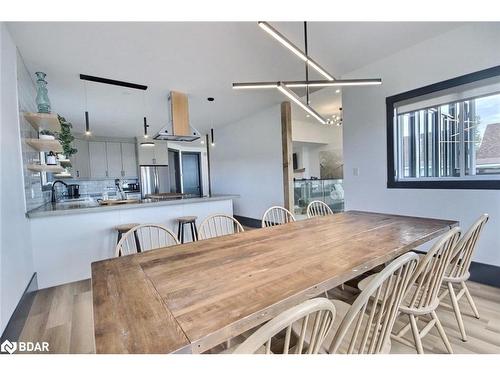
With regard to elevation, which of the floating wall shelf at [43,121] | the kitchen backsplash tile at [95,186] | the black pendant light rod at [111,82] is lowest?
the kitchen backsplash tile at [95,186]

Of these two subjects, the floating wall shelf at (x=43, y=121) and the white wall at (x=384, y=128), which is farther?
the floating wall shelf at (x=43, y=121)

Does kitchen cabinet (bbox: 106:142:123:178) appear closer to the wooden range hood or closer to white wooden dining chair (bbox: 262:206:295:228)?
the wooden range hood

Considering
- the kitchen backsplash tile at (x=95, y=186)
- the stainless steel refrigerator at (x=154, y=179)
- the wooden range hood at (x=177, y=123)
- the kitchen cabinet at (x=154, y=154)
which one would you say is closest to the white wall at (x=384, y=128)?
the wooden range hood at (x=177, y=123)

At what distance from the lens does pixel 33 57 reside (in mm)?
2691

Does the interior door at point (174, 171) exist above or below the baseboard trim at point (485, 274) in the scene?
above

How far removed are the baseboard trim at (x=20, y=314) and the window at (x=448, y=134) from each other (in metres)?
4.02

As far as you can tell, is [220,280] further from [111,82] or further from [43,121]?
[111,82]

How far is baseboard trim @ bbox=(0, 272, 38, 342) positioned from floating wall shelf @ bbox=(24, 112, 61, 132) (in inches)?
65.4

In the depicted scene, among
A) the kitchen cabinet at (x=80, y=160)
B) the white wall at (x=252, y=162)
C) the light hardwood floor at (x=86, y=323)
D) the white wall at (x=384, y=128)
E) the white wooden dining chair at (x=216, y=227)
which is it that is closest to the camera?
the light hardwood floor at (x=86, y=323)

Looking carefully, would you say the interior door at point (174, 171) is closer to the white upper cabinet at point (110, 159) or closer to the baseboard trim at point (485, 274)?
the white upper cabinet at point (110, 159)

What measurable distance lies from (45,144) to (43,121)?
282 millimetres

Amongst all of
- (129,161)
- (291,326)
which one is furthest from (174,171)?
(291,326)

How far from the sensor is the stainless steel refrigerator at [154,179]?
23.0ft

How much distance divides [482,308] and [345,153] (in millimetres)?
2351
